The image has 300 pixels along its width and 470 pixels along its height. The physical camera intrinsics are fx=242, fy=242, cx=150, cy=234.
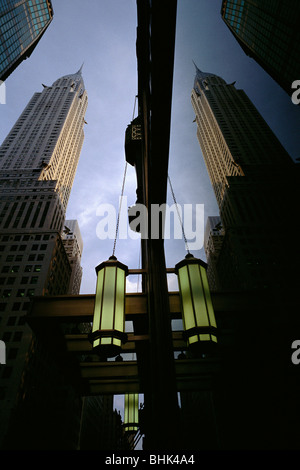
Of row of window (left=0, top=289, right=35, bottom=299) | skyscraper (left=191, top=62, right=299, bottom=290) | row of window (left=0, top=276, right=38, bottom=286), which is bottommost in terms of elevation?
row of window (left=0, top=289, right=35, bottom=299)

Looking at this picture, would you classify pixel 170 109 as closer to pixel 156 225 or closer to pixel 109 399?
pixel 156 225

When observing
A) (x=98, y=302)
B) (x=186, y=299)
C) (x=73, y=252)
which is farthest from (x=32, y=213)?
(x=186, y=299)

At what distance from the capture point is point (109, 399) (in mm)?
95625

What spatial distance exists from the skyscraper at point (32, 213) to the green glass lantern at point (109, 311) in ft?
108

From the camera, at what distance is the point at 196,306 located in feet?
11.0

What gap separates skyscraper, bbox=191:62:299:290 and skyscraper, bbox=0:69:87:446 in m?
43.3

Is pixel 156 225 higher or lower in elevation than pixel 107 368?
lower

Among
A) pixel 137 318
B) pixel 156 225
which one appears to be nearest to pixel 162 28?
pixel 156 225

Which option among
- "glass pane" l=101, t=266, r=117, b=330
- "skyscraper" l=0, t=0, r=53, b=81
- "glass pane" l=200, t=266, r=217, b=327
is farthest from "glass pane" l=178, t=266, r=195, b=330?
"skyscraper" l=0, t=0, r=53, b=81

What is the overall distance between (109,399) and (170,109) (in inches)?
4546

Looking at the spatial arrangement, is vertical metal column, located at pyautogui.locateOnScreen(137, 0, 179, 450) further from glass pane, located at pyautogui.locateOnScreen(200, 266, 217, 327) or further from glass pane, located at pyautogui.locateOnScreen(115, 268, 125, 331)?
glass pane, located at pyautogui.locateOnScreen(200, 266, 217, 327)

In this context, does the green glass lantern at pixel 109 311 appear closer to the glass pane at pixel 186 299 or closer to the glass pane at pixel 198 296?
the glass pane at pixel 186 299

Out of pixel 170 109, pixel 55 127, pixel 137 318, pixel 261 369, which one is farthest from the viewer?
pixel 55 127

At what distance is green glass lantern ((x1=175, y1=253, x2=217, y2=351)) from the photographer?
311 cm
